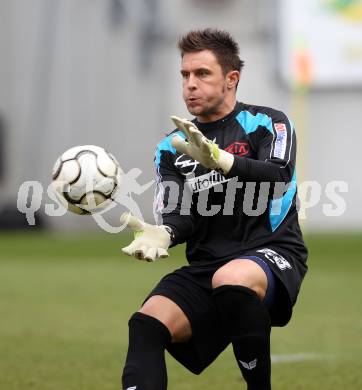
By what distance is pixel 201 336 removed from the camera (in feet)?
17.4

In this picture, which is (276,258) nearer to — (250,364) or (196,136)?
(250,364)

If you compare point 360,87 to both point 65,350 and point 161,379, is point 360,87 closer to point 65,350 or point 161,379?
point 65,350

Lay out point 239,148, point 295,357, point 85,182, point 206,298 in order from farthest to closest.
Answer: point 295,357 < point 239,148 < point 206,298 < point 85,182

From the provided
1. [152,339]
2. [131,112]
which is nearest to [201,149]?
[152,339]

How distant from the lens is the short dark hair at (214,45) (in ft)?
17.7

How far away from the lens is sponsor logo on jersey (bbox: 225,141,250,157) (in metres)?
5.44

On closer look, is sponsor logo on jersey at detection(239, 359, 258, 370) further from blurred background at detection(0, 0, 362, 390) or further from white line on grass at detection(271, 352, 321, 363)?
blurred background at detection(0, 0, 362, 390)

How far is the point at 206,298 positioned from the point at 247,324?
0.41 m

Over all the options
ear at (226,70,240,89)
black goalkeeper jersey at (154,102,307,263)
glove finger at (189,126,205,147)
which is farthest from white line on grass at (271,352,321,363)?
glove finger at (189,126,205,147)

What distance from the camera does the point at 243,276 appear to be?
16.4 feet

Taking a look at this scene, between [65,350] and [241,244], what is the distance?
9.98 feet

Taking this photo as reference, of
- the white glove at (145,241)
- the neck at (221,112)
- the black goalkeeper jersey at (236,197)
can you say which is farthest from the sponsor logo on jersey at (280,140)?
the white glove at (145,241)

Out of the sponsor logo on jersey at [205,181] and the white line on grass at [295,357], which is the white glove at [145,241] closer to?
the sponsor logo on jersey at [205,181]

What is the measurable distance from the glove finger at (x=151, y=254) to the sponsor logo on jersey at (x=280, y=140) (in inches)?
31.8
